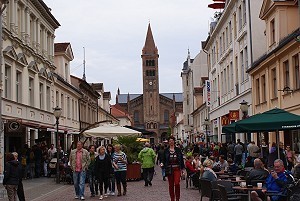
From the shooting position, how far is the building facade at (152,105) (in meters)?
133

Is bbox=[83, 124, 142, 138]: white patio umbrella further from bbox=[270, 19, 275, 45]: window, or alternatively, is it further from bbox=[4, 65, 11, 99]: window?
bbox=[270, 19, 275, 45]: window

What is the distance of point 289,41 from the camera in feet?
73.4

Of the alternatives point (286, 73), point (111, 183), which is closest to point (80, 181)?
point (111, 183)

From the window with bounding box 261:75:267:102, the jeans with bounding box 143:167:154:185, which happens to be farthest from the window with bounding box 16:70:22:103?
the window with bounding box 261:75:267:102

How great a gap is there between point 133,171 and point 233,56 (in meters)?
14.6

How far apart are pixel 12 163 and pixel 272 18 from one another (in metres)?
17.4

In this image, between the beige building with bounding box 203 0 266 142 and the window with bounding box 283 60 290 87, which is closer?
the window with bounding box 283 60 290 87

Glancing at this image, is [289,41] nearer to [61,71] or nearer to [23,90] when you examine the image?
[23,90]

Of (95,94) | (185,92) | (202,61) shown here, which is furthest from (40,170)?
(185,92)

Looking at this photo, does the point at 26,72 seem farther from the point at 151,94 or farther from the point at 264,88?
the point at 151,94

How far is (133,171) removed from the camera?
83.7 ft

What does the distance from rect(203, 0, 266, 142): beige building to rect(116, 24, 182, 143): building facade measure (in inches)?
3241

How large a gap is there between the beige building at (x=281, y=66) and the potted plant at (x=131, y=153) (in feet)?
23.0

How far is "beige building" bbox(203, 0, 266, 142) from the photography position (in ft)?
102
